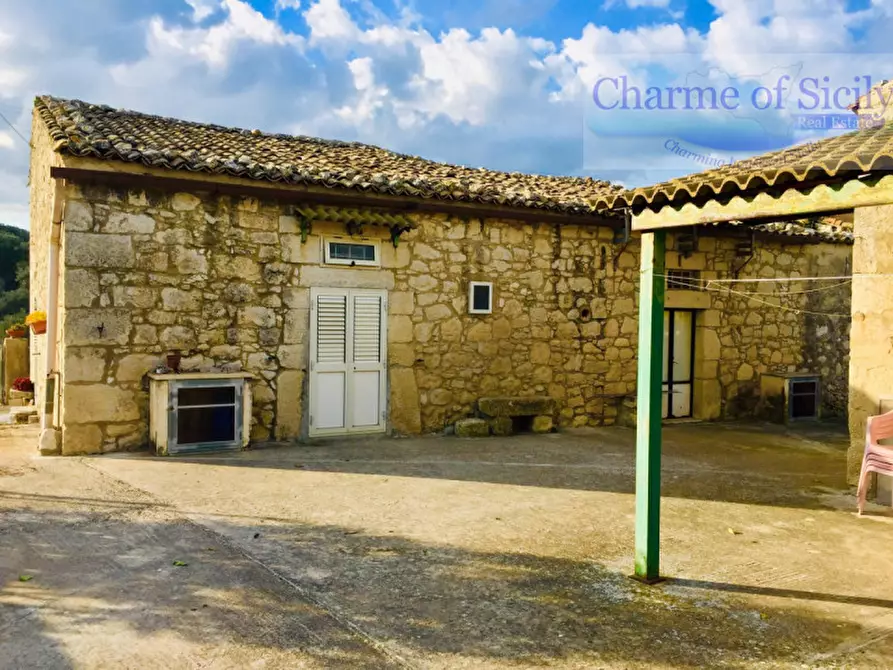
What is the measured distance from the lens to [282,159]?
347 inches

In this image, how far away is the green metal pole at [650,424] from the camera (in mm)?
4078

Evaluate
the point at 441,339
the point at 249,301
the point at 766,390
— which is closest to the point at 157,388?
the point at 249,301

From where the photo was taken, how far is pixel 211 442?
7555mm

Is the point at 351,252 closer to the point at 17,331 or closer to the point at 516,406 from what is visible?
the point at 516,406

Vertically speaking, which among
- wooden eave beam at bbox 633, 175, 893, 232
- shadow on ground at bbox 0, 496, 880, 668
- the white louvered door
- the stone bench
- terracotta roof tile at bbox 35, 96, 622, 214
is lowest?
shadow on ground at bbox 0, 496, 880, 668

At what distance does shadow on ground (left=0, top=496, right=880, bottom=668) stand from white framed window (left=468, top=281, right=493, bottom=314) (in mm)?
4921

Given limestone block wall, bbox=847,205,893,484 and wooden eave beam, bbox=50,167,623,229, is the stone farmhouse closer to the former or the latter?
wooden eave beam, bbox=50,167,623,229

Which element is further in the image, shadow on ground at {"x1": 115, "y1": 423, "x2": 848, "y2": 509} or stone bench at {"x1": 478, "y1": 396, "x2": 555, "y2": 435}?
stone bench at {"x1": 478, "y1": 396, "x2": 555, "y2": 435}

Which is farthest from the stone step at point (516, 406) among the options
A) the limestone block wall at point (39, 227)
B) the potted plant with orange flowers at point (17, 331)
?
the potted plant with orange flowers at point (17, 331)

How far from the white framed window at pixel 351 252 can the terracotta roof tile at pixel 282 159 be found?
26.0 inches

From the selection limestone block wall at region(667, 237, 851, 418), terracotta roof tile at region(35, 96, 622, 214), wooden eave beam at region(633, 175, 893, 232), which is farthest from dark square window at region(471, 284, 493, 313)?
wooden eave beam at region(633, 175, 893, 232)

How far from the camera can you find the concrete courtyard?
3.20m

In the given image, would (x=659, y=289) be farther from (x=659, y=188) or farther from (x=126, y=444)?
(x=126, y=444)

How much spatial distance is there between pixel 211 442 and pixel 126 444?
85 cm
